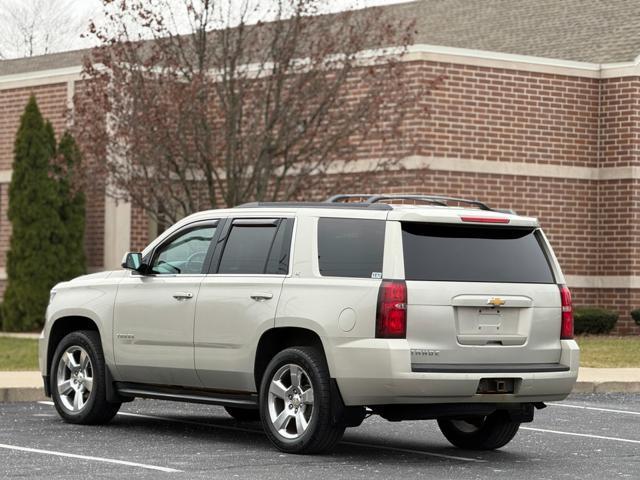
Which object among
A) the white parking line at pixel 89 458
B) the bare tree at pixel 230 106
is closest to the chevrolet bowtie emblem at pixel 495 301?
the white parking line at pixel 89 458

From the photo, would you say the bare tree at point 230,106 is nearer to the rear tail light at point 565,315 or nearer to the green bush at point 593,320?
the green bush at point 593,320

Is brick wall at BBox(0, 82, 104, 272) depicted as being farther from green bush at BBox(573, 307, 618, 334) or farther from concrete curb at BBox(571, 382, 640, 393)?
concrete curb at BBox(571, 382, 640, 393)

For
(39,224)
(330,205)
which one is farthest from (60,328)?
(39,224)

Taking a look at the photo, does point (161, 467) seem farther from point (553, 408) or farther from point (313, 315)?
point (553, 408)

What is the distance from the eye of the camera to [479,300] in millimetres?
11195

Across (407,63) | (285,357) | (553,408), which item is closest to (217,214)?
(285,357)

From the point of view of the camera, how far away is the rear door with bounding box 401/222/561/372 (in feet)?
36.1

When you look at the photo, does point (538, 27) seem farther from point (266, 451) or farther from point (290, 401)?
point (290, 401)

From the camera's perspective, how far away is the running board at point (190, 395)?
1197 centimetres

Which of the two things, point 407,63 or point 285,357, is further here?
point 407,63

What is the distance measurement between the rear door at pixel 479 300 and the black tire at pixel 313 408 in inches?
28.9

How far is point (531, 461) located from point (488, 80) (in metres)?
16.2

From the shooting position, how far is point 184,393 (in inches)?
493

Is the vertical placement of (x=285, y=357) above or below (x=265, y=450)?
above
